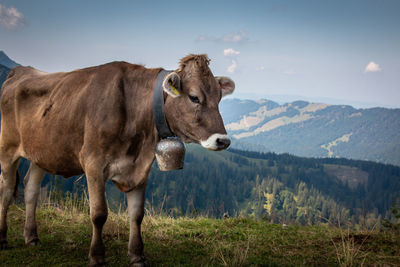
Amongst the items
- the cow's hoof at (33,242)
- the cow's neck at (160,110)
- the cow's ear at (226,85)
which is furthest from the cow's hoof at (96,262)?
the cow's ear at (226,85)

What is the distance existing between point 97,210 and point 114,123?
138 cm

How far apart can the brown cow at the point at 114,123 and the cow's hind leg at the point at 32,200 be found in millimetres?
1073

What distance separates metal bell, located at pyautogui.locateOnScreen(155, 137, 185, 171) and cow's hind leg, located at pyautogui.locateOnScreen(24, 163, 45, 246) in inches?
133

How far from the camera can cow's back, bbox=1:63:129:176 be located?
4938 mm

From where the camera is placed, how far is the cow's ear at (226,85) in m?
5.38

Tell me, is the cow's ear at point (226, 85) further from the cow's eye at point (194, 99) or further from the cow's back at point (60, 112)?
the cow's back at point (60, 112)

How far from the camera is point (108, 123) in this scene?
4.81m

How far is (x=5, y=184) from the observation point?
656 cm

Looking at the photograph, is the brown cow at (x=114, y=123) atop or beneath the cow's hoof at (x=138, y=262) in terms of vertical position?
atop

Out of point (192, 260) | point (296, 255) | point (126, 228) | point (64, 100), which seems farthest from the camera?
point (126, 228)

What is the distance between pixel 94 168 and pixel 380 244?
649cm

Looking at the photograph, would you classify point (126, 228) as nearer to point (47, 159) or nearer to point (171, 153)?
point (47, 159)

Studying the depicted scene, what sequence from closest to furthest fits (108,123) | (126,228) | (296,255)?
(108,123), (296,255), (126,228)

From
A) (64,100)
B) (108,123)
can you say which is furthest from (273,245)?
(64,100)
